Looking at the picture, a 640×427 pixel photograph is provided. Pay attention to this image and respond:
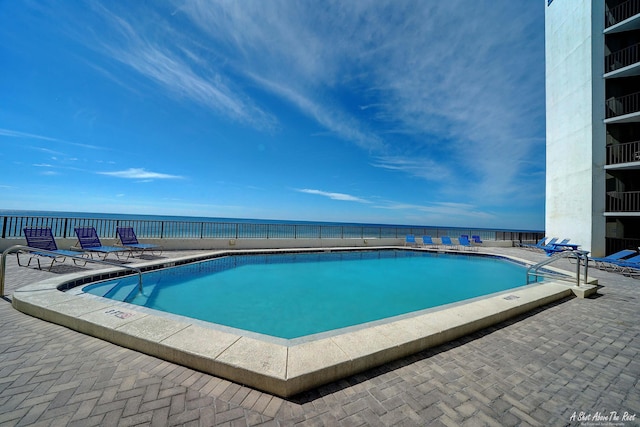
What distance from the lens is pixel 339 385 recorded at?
2.08 m

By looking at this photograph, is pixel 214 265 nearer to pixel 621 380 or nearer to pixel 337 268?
pixel 337 268

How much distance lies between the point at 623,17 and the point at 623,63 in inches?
76.3

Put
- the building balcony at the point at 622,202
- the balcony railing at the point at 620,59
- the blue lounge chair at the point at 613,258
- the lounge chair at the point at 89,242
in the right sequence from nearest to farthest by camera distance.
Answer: the blue lounge chair at the point at 613,258 < the lounge chair at the point at 89,242 < the building balcony at the point at 622,202 < the balcony railing at the point at 620,59

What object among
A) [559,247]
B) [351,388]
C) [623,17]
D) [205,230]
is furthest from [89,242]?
[623,17]

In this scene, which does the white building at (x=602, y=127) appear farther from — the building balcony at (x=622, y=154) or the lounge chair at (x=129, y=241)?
the lounge chair at (x=129, y=241)

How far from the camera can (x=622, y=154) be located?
10344mm

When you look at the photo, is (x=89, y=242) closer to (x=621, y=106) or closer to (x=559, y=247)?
(x=559, y=247)

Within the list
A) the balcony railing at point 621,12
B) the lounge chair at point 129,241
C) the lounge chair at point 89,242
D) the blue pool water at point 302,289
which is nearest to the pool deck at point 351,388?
the blue pool water at point 302,289

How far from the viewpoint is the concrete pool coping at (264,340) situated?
2.06 meters

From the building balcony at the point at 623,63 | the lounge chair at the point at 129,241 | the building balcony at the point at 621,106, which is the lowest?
the lounge chair at the point at 129,241

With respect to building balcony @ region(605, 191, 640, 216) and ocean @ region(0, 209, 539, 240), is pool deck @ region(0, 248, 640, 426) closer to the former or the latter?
ocean @ region(0, 209, 539, 240)

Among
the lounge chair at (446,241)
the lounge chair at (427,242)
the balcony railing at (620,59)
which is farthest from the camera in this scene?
the lounge chair at (446,241)

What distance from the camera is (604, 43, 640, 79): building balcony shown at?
33.0 ft

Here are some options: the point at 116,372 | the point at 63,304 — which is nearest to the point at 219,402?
the point at 116,372
